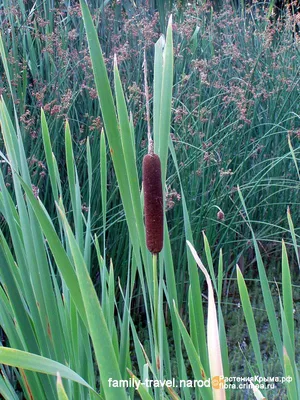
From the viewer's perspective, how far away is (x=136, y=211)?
2.48 feet

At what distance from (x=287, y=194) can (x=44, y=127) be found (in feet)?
7.94

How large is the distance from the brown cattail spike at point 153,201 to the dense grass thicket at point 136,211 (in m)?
0.04

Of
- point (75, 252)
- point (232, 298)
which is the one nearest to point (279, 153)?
point (232, 298)

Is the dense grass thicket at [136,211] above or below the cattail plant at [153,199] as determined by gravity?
below

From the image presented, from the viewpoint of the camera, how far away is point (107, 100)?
726mm

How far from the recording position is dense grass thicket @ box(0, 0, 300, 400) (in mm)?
775

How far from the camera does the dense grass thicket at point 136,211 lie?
0.78 meters

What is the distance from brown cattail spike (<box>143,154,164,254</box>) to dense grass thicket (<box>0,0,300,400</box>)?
0.04 meters

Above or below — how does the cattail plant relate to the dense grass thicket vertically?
above

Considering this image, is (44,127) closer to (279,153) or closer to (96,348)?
(96,348)

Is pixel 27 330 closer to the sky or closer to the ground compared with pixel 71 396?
closer to the sky

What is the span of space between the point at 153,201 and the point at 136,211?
0.18 ft

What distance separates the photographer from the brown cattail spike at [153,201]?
698 millimetres

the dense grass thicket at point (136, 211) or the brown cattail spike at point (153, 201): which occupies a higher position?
the brown cattail spike at point (153, 201)
